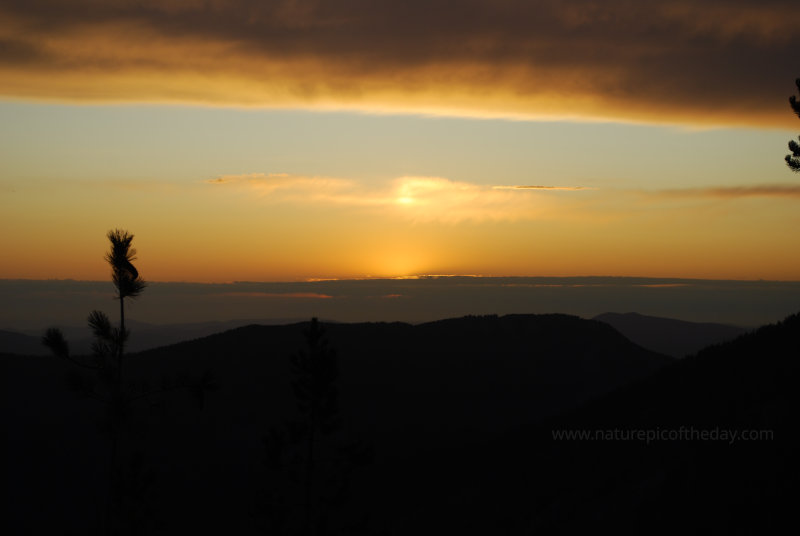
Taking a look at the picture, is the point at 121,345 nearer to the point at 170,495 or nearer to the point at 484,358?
the point at 170,495

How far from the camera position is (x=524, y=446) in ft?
132

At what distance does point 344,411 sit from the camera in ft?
233

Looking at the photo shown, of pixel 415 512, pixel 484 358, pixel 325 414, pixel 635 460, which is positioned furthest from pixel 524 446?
pixel 484 358

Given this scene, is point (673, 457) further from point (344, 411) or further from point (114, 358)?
point (344, 411)

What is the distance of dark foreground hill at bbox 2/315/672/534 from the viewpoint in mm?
49719

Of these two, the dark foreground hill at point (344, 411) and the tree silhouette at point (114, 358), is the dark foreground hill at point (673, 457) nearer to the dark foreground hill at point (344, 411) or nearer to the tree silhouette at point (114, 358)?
the dark foreground hill at point (344, 411)

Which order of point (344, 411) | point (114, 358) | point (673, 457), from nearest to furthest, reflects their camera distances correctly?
point (114, 358) → point (673, 457) → point (344, 411)

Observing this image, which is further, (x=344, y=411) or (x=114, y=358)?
(x=344, y=411)

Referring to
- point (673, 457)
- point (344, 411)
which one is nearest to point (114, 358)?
point (673, 457)

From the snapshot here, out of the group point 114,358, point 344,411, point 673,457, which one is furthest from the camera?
point 344,411

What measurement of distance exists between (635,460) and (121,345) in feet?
62.6

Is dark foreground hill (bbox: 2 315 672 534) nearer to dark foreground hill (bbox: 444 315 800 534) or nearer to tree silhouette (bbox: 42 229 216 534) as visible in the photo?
dark foreground hill (bbox: 444 315 800 534)

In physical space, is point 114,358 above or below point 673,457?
above

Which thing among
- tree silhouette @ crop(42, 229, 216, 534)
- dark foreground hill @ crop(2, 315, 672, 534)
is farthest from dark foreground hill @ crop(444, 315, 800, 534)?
tree silhouette @ crop(42, 229, 216, 534)
